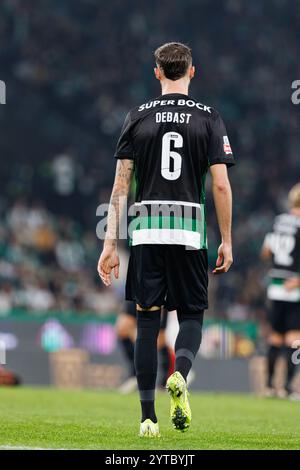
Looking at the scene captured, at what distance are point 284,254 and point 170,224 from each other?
21.1ft

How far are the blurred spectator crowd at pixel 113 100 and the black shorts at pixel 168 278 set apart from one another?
14.7 metres

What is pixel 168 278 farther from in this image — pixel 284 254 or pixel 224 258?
pixel 284 254

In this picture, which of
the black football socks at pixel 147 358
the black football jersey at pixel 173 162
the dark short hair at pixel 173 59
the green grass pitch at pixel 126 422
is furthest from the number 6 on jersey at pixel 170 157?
the green grass pitch at pixel 126 422

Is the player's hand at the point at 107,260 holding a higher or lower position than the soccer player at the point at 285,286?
lower

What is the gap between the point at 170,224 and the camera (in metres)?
6.73

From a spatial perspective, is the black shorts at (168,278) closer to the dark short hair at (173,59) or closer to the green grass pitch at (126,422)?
the green grass pitch at (126,422)

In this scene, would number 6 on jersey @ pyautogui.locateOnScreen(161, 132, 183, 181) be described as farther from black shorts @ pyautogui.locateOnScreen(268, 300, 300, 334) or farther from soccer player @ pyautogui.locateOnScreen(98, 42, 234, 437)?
black shorts @ pyautogui.locateOnScreen(268, 300, 300, 334)

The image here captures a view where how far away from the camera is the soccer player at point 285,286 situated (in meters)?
13.0

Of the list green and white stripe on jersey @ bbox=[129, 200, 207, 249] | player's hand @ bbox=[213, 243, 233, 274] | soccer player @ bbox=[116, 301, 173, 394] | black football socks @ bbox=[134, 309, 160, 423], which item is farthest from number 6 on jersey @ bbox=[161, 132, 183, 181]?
soccer player @ bbox=[116, 301, 173, 394]

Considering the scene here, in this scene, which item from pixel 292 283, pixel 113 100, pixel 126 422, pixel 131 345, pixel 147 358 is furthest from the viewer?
pixel 113 100

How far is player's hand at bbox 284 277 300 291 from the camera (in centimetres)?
1298

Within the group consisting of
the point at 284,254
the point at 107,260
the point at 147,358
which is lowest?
the point at 147,358

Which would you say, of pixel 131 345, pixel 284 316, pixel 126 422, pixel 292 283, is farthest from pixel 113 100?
pixel 126 422
